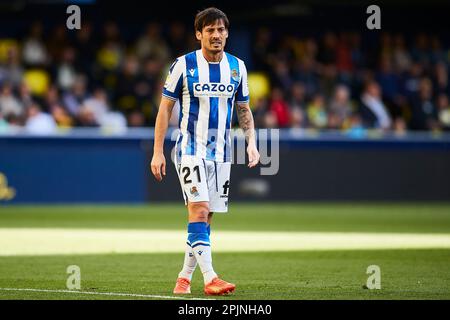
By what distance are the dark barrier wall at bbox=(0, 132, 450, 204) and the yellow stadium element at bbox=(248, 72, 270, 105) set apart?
2.92 metres

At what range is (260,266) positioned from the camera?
11.4m

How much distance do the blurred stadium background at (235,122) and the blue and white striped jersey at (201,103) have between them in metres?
6.28

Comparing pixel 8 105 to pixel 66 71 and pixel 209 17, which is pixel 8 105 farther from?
pixel 209 17

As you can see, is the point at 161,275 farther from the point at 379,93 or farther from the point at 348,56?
the point at 348,56

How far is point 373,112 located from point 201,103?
52.6 feet

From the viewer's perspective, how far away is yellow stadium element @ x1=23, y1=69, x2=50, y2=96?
23.8 meters

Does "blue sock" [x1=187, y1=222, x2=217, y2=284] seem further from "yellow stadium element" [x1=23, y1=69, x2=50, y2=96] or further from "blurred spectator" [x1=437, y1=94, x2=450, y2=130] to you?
"blurred spectator" [x1=437, y1=94, x2=450, y2=130]

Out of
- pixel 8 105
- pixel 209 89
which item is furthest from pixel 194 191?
pixel 8 105

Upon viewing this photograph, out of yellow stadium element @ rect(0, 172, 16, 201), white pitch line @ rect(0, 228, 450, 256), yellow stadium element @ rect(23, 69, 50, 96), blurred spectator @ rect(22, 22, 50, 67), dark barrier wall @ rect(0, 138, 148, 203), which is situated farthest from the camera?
blurred spectator @ rect(22, 22, 50, 67)

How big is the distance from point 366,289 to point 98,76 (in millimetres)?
16597

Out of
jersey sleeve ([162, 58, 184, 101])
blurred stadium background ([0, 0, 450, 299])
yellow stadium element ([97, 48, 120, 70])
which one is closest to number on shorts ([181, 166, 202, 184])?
jersey sleeve ([162, 58, 184, 101])
